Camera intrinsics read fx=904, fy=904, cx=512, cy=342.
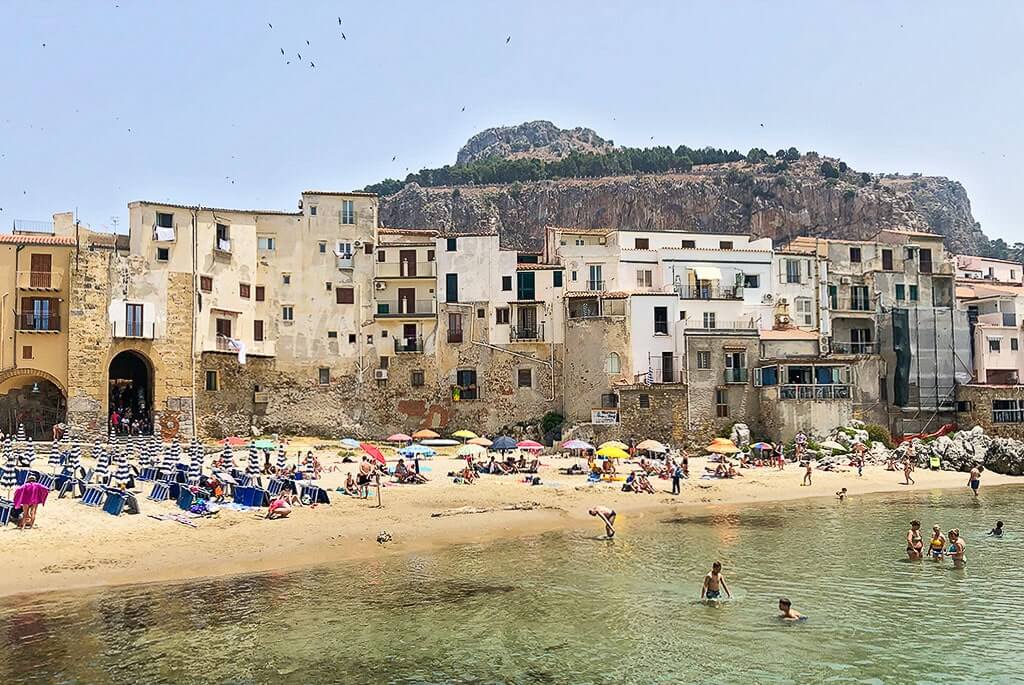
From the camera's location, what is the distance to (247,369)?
52656 mm

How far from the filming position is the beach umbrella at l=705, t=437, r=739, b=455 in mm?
46344

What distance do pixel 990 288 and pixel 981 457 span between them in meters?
20.6

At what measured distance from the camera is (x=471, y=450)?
1891 inches

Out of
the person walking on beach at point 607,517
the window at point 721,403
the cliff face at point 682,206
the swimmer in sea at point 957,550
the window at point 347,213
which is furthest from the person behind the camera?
the cliff face at point 682,206


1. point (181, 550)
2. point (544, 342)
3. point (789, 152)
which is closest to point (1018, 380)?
point (544, 342)

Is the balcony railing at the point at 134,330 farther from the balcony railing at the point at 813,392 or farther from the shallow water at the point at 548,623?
the balcony railing at the point at 813,392

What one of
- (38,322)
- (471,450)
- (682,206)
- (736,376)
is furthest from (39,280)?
(682,206)

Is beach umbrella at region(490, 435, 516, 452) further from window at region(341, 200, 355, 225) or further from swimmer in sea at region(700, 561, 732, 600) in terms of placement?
swimmer in sea at region(700, 561, 732, 600)

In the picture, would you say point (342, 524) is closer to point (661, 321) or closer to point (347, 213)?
point (661, 321)

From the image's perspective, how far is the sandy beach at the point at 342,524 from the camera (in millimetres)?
21641

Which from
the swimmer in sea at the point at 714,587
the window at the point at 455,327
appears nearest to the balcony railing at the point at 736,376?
the window at the point at 455,327

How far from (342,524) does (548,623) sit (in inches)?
441

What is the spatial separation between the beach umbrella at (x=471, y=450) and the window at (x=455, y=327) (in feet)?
25.3

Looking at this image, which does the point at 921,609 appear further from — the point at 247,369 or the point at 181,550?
the point at 247,369
